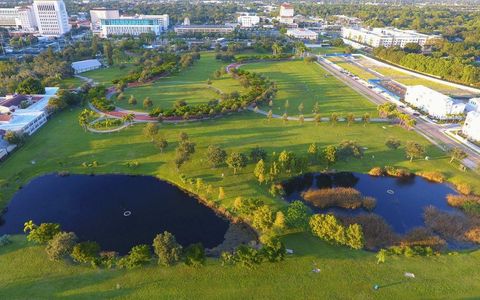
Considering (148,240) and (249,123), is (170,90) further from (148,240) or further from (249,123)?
(148,240)

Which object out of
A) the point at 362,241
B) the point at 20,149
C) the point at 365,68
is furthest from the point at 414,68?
the point at 20,149

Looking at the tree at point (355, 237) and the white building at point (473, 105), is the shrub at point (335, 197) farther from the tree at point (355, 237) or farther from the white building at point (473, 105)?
the white building at point (473, 105)

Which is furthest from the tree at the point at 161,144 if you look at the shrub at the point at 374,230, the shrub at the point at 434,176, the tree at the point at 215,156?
the shrub at the point at 434,176

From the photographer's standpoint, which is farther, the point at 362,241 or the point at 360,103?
the point at 360,103

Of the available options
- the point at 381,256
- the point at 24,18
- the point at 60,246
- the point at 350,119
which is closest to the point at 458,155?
the point at 350,119

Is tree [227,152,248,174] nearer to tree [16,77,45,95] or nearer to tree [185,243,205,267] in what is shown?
tree [185,243,205,267]
